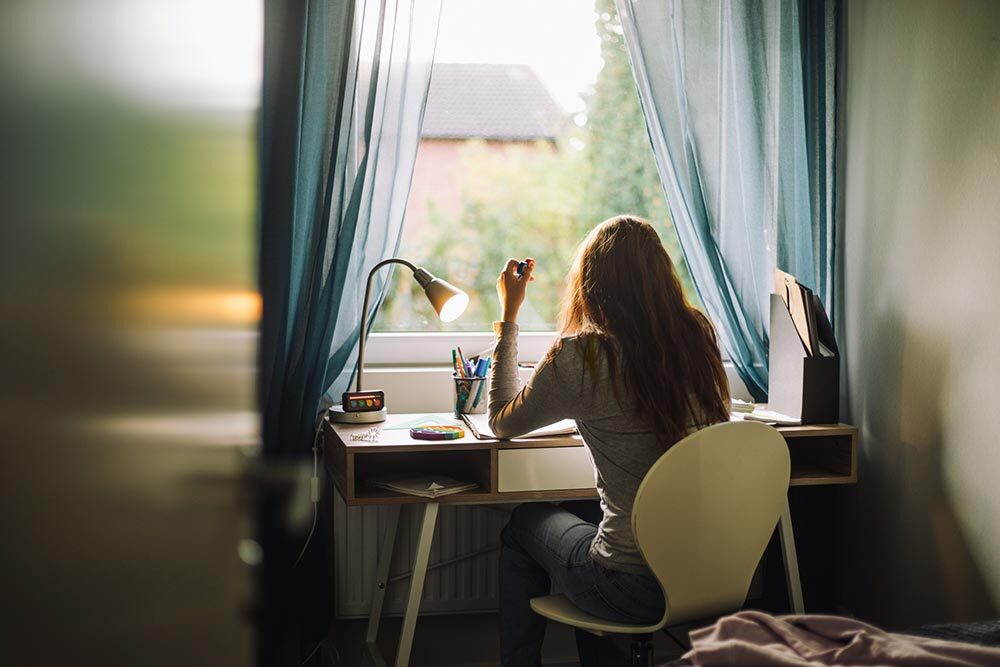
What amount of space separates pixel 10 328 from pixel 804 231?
2.23 metres

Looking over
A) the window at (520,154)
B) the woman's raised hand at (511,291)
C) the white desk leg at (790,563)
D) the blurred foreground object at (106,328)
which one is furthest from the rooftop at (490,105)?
the blurred foreground object at (106,328)

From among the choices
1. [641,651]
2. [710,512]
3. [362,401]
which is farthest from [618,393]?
[362,401]

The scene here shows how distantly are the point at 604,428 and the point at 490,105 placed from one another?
1.18 metres

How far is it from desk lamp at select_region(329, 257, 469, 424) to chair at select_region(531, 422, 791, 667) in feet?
2.37

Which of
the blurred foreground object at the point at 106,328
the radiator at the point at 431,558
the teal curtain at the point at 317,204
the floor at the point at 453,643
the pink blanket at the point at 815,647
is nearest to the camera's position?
the blurred foreground object at the point at 106,328

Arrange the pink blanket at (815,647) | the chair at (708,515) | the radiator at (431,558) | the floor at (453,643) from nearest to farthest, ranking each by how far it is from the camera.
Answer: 1. the pink blanket at (815,647)
2. the chair at (708,515)
3. the floor at (453,643)
4. the radiator at (431,558)

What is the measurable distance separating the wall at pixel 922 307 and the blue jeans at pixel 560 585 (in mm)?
745

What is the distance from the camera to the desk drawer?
188 centimetres

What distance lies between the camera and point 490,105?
2.47m

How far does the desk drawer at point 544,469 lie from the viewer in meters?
1.88

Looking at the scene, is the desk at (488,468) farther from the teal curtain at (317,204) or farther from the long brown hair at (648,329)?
the long brown hair at (648,329)

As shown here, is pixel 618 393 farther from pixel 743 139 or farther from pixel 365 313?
pixel 743 139

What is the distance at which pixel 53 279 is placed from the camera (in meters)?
0.39

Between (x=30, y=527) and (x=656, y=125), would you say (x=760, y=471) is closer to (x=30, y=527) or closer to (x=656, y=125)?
(x=656, y=125)
